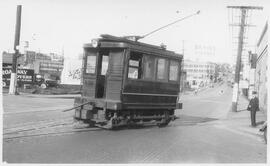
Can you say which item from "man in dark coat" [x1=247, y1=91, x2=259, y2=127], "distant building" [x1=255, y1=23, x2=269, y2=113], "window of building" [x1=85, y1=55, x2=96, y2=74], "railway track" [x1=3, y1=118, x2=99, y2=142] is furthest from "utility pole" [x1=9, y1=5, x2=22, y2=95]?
"distant building" [x1=255, y1=23, x2=269, y2=113]

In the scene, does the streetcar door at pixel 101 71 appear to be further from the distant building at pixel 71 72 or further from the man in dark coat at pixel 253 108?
the distant building at pixel 71 72

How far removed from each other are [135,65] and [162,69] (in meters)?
1.45

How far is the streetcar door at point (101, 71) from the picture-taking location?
12.7m

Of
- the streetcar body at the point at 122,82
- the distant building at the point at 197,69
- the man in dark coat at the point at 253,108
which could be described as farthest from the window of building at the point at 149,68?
the distant building at the point at 197,69

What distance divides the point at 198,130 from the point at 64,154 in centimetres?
757

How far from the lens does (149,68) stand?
1275cm

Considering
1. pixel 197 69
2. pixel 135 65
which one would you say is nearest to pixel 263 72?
pixel 135 65

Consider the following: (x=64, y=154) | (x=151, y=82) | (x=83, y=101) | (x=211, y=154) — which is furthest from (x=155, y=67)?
(x=64, y=154)

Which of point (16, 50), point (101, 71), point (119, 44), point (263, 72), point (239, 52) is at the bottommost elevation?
point (101, 71)

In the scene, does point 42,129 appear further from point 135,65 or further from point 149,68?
point 149,68

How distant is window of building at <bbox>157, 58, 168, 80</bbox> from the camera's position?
43.3ft

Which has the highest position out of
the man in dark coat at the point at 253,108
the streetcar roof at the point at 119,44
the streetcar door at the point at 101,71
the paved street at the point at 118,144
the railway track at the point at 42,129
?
the streetcar roof at the point at 119,44

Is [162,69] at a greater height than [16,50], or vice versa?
[16,50]

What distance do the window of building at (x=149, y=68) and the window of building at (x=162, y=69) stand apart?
0.34 metres
